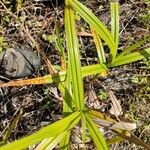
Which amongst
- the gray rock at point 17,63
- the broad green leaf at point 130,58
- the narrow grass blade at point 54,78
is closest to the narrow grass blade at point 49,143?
the narrow grass blade at point 54,78

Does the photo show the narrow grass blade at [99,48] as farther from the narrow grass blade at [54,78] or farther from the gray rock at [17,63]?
the gray rock at [17,63]

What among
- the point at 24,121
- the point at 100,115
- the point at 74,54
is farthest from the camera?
the point at 24,121

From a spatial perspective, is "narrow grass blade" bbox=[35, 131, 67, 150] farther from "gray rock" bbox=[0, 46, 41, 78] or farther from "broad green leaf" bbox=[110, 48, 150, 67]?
"gray rock" bbox=[0, 46, 41, 78]

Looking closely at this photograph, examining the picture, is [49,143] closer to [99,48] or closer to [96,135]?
[96,135]

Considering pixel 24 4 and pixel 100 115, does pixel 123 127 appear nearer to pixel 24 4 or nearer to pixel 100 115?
pixel 100 115

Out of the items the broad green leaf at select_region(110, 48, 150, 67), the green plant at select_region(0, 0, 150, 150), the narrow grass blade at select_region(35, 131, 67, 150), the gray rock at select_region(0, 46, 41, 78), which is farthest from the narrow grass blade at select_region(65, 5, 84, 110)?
the gray rock at select_region(0, 46, 41, 78)

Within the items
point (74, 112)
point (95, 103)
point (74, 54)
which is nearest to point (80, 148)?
point (95, 103)
